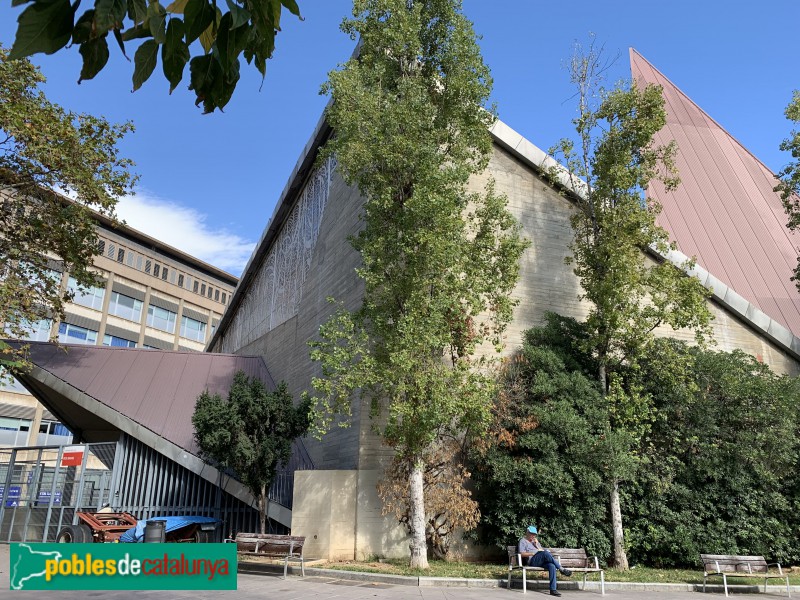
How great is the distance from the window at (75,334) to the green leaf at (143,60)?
50.0 meters

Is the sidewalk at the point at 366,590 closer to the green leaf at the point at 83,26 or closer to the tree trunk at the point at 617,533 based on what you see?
the tree trunk at the point at 617,533

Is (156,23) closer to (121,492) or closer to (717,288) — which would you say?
(121,492)

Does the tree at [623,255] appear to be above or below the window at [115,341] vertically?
below

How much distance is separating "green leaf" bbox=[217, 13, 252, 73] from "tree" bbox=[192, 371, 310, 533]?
502 inches

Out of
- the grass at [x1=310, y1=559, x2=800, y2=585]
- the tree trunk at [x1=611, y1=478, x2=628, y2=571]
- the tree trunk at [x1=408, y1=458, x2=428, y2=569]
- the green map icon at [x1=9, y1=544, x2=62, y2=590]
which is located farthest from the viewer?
the tree trunk at [x1=611, y1=478, x2=628, y2=571]

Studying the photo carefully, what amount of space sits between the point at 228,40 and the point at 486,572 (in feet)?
38.9

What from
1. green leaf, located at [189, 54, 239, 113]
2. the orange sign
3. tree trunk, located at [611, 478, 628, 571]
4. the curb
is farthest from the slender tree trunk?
the orange sign

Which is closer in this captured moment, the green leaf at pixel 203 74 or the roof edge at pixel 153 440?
the green leaf at pixel 203 74

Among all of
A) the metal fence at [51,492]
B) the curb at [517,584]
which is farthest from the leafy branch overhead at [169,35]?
the metal fence at [51,492]

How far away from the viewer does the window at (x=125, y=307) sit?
50.9m

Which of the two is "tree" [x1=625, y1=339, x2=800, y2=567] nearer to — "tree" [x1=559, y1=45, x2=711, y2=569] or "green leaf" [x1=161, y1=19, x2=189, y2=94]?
"tree" [x1=559, y1=45, x2=711, y2=569]

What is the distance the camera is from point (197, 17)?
1.98 m

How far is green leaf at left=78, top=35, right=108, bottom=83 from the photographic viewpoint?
198 cm

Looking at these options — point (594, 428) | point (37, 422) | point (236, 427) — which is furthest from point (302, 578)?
point (37, 422)
